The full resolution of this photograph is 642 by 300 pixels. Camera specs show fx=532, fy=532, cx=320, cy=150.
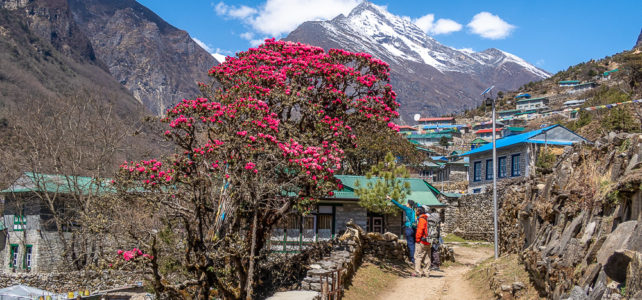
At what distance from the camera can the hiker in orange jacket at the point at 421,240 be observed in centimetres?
1556

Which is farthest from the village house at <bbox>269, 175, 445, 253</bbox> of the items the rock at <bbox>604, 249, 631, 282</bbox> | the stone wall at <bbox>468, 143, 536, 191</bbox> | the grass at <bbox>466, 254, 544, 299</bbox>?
the rock at <bbox>604, 249, 631, 282</bbox>

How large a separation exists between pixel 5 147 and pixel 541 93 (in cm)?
10498

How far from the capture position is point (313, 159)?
49.4 ft

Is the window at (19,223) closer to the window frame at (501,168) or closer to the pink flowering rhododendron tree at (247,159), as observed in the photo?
the pink flowering rhododendron tree at (247,159)

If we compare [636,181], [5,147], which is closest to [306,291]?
[636,181]

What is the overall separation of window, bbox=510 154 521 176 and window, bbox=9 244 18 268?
108 feet

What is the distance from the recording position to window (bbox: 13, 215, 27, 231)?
105 ft

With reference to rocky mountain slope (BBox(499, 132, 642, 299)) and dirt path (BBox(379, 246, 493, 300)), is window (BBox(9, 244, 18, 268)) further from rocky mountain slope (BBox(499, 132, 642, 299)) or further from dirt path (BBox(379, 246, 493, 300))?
rocky mountain slope (BBox(499, 132, 642, 299))

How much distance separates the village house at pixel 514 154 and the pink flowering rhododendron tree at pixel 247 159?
19498 mm

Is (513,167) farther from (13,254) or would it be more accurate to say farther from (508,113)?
(508,113)

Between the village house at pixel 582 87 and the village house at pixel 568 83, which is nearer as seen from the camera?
the village house at pixel 582 87

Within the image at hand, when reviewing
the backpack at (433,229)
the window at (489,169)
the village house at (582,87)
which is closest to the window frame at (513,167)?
the window at (489,169)

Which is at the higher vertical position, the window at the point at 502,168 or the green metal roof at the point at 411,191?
the window at the point at 502,168

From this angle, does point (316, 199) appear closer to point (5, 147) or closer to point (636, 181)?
point (636, 181)
